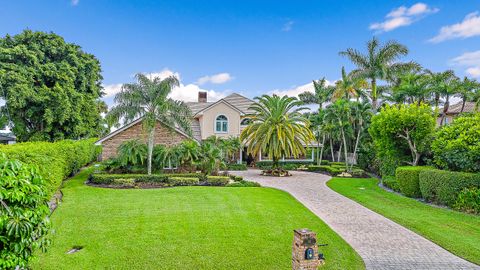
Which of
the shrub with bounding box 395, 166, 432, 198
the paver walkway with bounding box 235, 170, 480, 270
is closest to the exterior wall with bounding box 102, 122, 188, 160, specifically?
the paver walkway with bounding box 235, 170, 480, 270

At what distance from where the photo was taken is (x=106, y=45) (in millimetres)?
20312

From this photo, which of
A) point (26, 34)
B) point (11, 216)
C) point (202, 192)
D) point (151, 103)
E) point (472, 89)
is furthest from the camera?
point (472, 89)

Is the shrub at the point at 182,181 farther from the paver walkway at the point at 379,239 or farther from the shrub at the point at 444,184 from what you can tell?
the shrub at the point at 444,184

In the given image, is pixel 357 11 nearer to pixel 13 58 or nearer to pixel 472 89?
pixel 472 89

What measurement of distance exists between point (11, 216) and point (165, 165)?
16856 mm

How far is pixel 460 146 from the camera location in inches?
538

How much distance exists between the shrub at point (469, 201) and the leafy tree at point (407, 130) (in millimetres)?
5355

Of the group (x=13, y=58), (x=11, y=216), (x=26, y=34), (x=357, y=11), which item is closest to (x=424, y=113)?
(x=357, y=11)

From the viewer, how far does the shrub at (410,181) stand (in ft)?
52.2

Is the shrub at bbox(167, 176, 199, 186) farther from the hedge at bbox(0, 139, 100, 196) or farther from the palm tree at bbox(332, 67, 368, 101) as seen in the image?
the palm tree at bbox(332, 67, 368, 101)

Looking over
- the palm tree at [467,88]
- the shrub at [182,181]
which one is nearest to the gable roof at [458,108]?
the palm tree at [467,88]

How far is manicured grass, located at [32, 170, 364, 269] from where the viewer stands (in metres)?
7.21

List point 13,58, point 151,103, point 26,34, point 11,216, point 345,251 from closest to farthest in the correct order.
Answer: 1. point 11,216
2. point 345,251
3. point 151,103
4. point 13,58
5. point 26,34

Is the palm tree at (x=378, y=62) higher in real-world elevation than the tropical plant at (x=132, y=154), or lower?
higher
